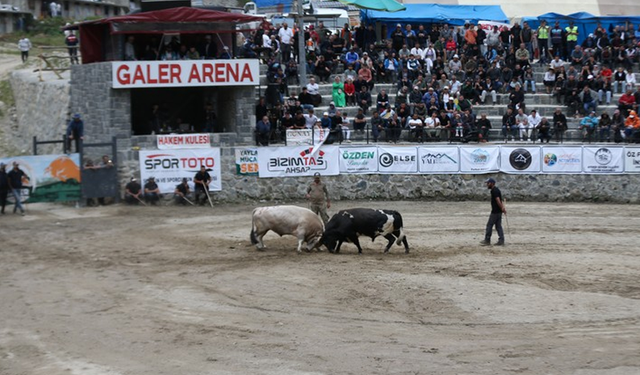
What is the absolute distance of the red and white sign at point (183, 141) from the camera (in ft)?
103

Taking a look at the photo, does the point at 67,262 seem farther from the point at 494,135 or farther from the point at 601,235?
the point at 494,135

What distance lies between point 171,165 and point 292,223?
950 cm

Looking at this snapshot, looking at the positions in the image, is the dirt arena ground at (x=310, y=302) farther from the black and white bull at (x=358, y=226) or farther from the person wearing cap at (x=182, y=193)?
the person wearing cap at (x=182, y=193)

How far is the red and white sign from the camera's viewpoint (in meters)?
31.4

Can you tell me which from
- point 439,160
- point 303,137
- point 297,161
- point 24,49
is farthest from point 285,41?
point 24,49

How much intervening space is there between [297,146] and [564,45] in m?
14.2

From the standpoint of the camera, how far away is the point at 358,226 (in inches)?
879

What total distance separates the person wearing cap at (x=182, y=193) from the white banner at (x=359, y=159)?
523 cm

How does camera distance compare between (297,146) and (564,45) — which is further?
(564,45)

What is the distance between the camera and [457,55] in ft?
128

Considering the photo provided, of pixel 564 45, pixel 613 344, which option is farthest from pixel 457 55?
pixel 613 344

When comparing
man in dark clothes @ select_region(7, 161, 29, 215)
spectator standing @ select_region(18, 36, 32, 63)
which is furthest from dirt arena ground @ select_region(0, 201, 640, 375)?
spectator standing @ select_region(18, 36, 32, 63)

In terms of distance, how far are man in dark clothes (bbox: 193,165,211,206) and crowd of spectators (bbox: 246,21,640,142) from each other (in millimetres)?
3028

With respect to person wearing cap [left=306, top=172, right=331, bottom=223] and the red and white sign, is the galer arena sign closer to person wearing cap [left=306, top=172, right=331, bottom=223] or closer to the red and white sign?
the red and white sign
